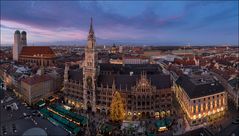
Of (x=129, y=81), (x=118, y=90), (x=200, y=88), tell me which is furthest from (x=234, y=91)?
(x=118, y=90)

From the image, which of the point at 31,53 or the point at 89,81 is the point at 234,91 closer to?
the point at 89,81

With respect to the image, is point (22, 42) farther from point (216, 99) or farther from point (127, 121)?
point (216, 99)

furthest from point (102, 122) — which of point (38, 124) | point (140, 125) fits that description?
point (38, 124)

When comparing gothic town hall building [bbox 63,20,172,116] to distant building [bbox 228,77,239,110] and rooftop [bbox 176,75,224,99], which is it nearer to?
rooftop [bbox 176,75,224,99]

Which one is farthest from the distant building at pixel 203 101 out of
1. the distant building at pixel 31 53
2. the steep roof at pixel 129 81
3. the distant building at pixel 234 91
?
the distant building at pixel 31 53

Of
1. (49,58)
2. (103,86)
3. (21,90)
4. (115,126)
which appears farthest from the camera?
(49,58)

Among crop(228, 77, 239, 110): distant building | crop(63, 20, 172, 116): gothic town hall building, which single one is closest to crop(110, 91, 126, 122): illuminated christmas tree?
crop(63, 20, 172, 116): gothic town hall building

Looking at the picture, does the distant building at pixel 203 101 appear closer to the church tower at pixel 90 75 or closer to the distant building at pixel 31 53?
the church tower at pixel 90 75
